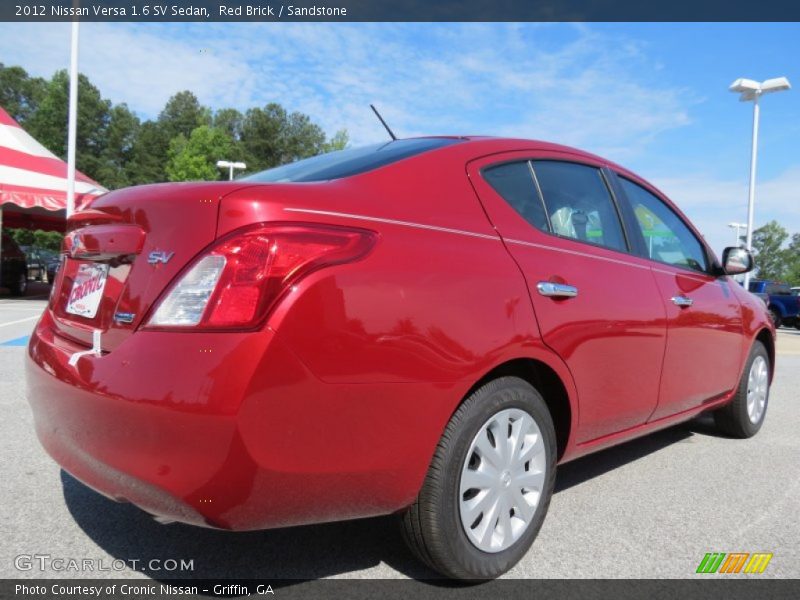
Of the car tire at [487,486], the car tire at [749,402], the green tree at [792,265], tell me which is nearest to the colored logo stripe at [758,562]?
the car tire at [487,486]

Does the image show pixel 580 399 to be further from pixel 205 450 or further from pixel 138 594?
pixel 138 594

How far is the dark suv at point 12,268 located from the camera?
17297mm

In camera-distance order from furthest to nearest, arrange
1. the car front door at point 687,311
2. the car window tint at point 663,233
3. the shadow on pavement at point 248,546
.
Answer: the car window tint at point 663,233, the car front door at point 687,311, the shadow on pavement at point 248,546

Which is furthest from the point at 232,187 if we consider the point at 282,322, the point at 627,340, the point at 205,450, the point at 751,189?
the point at 751,189

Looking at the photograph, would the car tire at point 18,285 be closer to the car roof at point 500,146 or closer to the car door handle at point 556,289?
the car roof at point 500,146

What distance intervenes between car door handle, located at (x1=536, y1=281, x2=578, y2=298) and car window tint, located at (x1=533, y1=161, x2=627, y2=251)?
0.87 ft

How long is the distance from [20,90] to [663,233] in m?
67.8

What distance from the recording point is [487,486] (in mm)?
2178

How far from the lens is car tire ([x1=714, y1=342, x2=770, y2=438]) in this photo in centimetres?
418

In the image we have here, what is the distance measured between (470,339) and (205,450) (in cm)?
87

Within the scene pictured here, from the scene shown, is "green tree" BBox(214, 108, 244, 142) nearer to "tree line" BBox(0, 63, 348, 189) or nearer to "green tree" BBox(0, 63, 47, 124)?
"tree line" BBox(0, 63, 348, 189)

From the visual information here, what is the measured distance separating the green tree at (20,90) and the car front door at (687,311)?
6569 centimetres

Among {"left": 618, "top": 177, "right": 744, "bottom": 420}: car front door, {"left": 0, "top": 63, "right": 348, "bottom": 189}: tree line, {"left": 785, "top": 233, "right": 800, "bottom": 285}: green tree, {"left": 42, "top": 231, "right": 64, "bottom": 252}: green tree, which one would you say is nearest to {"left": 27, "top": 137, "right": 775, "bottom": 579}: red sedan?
{"left": 618, "top": 177, "right": 744, "bottom": 420}: car front door

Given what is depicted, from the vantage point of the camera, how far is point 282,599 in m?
2.07
